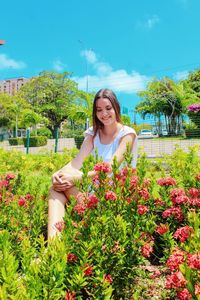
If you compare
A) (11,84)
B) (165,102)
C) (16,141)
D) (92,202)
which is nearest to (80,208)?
(92,202)

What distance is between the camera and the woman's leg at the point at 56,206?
2.48 m

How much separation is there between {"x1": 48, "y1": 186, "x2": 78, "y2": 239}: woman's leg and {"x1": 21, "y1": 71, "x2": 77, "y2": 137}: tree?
48.5m

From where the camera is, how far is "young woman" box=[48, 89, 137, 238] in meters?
2.79

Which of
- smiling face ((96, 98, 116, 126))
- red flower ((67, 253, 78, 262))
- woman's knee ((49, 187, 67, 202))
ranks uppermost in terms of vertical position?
smiling face ((96, 98, 116, 126))

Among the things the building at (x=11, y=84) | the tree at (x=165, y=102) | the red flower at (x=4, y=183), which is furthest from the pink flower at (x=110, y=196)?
the building at (x=11, y=84)

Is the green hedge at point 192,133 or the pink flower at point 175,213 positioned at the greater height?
the green hedge at point 192,133

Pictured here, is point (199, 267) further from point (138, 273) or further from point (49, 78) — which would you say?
point (49, 78)

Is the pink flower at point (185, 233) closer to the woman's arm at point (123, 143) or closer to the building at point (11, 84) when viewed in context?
the woman's arm at point (123, 143)

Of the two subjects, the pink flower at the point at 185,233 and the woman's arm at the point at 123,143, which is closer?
the pink flower at the point at 185,233

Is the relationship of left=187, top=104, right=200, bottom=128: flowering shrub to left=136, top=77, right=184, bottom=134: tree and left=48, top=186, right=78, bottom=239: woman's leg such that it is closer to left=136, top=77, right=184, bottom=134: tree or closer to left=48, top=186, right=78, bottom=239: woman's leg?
left=136, top=77, right=184, bottom=134: tree

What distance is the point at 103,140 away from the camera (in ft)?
11.2

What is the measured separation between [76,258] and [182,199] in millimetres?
966

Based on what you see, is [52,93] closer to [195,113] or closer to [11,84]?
[195,113]

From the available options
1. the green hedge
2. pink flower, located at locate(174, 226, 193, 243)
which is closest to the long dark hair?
pink flower, located at locate(174, 226, 193, 243)
